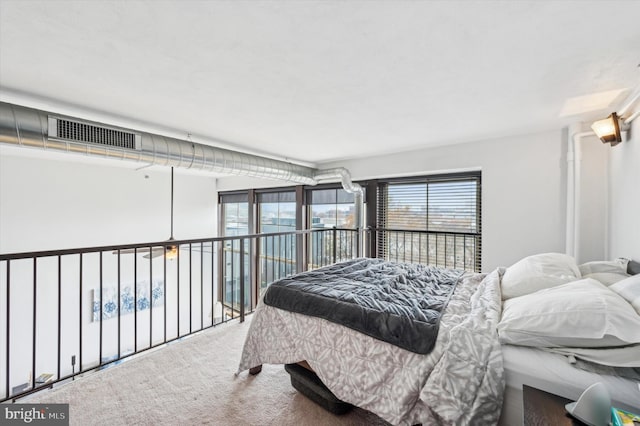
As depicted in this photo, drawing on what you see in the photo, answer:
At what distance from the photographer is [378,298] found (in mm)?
1696

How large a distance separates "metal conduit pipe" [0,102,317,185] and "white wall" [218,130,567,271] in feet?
7.86

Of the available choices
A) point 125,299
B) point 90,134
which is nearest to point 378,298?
point 90,134

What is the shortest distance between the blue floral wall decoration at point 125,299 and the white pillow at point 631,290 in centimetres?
492

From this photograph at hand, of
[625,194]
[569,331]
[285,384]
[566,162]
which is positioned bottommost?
[285,384]

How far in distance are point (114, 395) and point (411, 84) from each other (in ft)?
9.08

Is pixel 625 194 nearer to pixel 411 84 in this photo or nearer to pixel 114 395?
pixel 411 84

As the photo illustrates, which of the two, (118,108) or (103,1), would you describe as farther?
(118,108)

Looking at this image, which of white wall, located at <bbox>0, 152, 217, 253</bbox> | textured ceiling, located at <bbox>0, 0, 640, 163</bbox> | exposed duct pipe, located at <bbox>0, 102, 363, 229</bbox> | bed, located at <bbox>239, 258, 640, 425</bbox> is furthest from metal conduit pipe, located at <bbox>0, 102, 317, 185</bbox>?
white wall, located at <bbox>0, 152, 217, 253</bbox>

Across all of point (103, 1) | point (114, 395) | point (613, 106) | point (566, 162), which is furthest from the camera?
point (566, 162)

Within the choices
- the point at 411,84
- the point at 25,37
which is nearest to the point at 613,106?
the point at 411,84

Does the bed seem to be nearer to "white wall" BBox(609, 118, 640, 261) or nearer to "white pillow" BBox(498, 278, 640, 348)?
"white pillow" BBox(498, 278, 640, 348)

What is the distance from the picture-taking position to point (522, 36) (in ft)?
4.35

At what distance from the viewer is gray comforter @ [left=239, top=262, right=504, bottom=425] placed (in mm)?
1087

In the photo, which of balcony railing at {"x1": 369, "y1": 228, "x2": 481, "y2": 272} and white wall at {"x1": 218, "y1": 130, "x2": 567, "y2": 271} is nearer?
white wall at {"x1": 218, "y1": 130, "x2": 567, "y2": 271}
